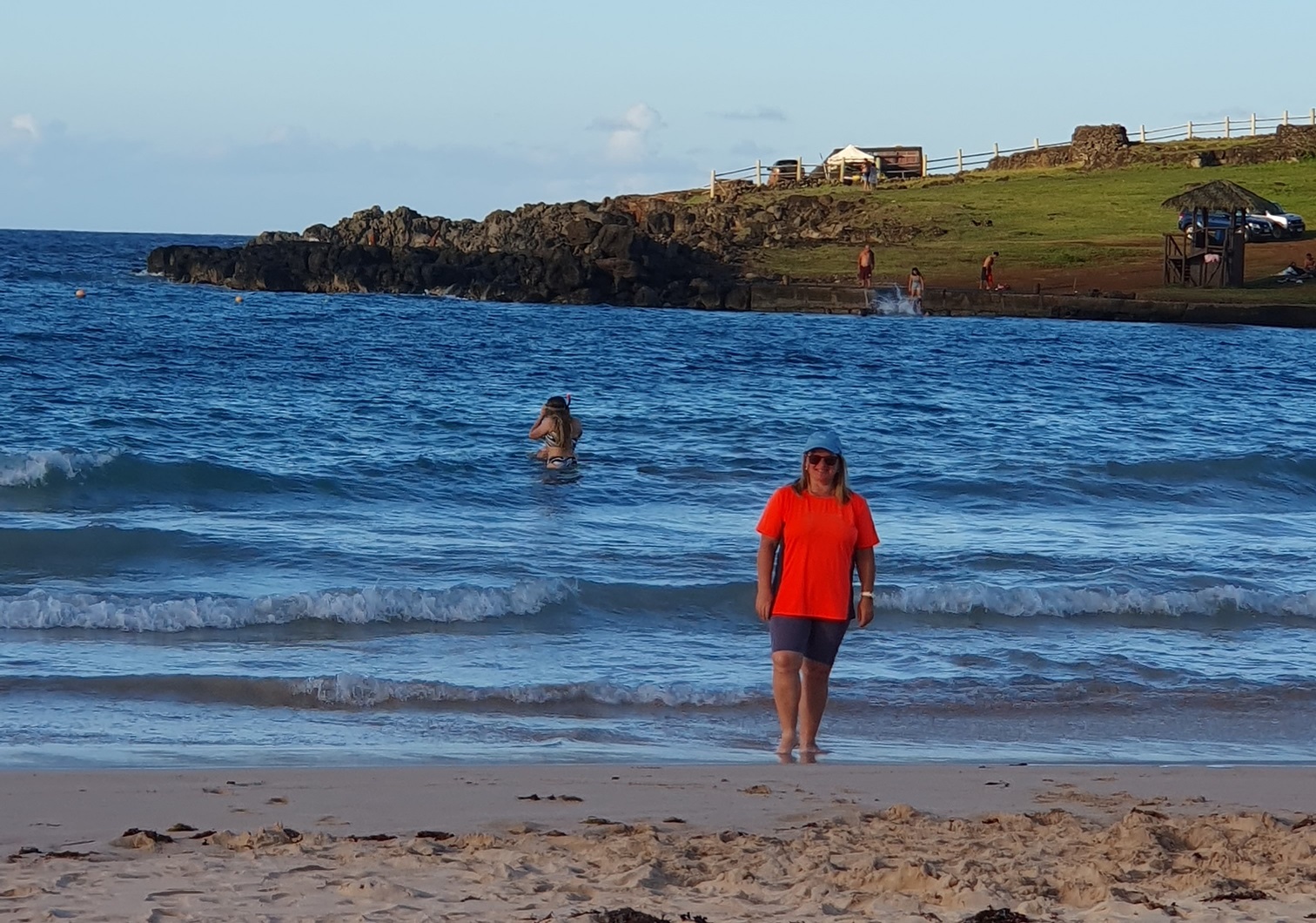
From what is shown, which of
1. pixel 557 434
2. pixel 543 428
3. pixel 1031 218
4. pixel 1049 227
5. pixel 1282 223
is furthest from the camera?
pixel 1031 218

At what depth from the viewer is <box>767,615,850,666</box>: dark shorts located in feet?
22.5

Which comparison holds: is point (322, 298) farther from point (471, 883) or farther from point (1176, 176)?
point (471, 883)

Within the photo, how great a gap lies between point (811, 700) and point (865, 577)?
61 cm

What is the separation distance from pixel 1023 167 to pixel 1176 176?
917 cm

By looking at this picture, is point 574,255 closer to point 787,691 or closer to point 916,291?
point 916,291

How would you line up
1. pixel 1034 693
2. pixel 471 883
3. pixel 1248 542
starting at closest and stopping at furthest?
pixel 471 883 < pixel 1034 693 < pixel 1248 542

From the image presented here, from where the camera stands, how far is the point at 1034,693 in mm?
8570

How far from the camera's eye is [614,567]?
11.6 m

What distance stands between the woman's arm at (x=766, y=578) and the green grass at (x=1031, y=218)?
128 ft

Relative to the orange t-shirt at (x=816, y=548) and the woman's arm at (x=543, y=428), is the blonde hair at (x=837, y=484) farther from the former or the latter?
the woman's arm at (x=543, y=428)

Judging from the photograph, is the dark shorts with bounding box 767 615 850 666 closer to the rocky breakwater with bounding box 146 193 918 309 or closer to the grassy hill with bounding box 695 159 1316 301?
the grassy hill with bounding box 695 159 1316 301

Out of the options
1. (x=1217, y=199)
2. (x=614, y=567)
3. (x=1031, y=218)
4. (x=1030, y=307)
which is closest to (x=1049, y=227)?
(x=1031, y=218)

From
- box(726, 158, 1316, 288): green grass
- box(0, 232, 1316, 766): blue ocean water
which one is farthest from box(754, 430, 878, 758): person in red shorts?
box(726, 158, 1316, 288): green grass

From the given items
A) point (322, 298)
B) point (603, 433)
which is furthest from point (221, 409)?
point (322, 298)
